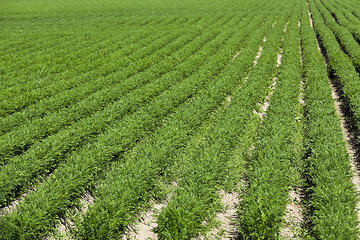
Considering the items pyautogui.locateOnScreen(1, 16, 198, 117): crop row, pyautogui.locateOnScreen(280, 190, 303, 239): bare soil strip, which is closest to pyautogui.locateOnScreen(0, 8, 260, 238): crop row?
pyautogui.locateOnScreen(1, 16, 198, 117): crop row

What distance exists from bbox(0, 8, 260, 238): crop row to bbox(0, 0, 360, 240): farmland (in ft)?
0.11

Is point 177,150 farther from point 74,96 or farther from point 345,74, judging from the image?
point 345,74

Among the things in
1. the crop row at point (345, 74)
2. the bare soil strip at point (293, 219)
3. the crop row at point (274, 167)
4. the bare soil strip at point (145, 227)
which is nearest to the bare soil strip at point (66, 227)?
the bare soil strip at point (145, 227)

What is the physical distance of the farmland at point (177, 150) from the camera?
550 centimetres

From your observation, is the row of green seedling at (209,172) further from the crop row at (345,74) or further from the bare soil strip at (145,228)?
the crop row at (345,74)

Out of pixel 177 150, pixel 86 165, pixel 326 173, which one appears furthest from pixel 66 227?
pixel 326 173

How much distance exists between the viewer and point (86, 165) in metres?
6.80

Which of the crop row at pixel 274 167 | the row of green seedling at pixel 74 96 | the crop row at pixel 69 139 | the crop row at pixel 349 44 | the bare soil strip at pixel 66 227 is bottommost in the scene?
the bare soil strip at pixel 66 227

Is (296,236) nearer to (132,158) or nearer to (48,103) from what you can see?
(132,158)

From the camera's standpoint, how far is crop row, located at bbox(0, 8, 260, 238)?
523cm

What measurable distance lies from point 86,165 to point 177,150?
7.96 feet

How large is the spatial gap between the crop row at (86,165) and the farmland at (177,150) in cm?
3

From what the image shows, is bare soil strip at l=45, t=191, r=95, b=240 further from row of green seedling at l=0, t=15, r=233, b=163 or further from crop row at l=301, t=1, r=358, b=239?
crop row at l=301, t=1, r=358, b=239

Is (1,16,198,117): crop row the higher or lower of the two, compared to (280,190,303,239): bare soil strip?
higher
